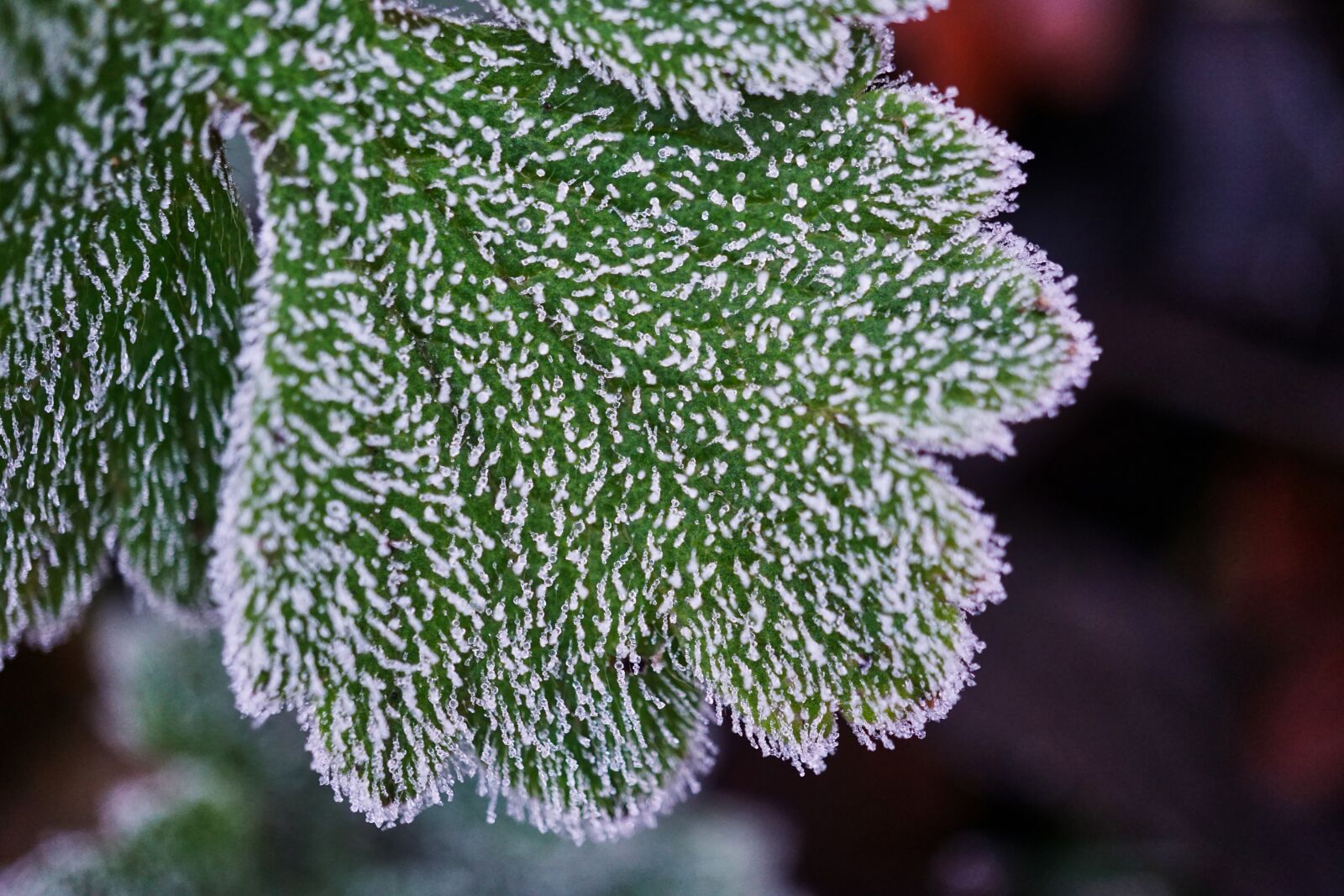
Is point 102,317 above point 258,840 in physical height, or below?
above

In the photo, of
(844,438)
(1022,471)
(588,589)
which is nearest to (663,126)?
(844,438)

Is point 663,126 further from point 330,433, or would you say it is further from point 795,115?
point 330,433

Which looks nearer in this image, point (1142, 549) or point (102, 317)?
point (102, 317)

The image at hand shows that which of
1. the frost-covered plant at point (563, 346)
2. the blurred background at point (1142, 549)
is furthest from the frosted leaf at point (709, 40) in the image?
the blurred background at point (1142, 549)

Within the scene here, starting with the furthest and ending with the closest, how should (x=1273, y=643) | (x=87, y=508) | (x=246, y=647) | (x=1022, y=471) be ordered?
1. (x=1022, y=471)
2. (x=1273, y=643)
3. (x=87, y=508)
4. (x=246, y=647)

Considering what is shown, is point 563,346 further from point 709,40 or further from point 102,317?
point 102,317

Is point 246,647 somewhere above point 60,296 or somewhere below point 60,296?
below

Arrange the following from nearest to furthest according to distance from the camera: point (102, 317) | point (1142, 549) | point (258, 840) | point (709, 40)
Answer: point (709, 40)
point (102, 317)
point (258, 840)
point (1142, 549)


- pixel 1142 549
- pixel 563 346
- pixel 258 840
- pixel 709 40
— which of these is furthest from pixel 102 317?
pixel 1142 549
